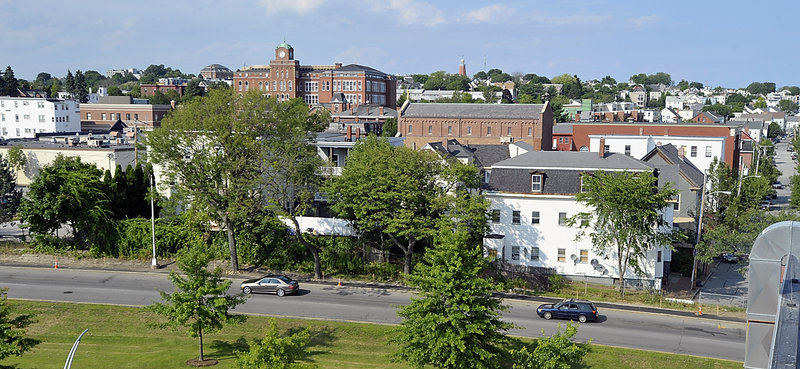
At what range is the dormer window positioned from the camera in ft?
155

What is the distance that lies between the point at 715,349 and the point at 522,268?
15301mm

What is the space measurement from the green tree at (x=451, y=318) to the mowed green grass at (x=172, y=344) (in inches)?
186

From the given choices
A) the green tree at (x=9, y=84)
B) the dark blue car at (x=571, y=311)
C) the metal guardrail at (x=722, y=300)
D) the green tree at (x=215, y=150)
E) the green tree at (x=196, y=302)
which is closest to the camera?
the green tree at (x=196, y=302)

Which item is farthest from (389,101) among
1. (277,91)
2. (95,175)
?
(95,175)

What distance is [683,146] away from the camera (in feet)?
268

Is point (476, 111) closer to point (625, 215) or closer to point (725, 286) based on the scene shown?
point (725, 286)

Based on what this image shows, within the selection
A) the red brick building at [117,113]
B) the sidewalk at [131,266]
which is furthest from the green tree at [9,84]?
the sidewalk at [131,266]

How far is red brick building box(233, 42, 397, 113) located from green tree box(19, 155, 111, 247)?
123428 millimetres

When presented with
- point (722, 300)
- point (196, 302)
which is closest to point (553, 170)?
point (722, 300)

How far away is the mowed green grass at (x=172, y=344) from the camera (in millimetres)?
30406

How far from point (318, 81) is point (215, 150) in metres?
142

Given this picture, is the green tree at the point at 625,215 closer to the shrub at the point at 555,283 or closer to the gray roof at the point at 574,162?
the gray roof at the point at 574,162

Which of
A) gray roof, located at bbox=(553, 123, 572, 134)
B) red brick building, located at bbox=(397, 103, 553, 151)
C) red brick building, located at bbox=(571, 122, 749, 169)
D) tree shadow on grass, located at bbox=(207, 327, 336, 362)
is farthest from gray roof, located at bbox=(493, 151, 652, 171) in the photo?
gray roof, located at bbox=(553, 123, 572, 134)

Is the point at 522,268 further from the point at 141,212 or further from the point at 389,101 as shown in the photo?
the point at 389,101
